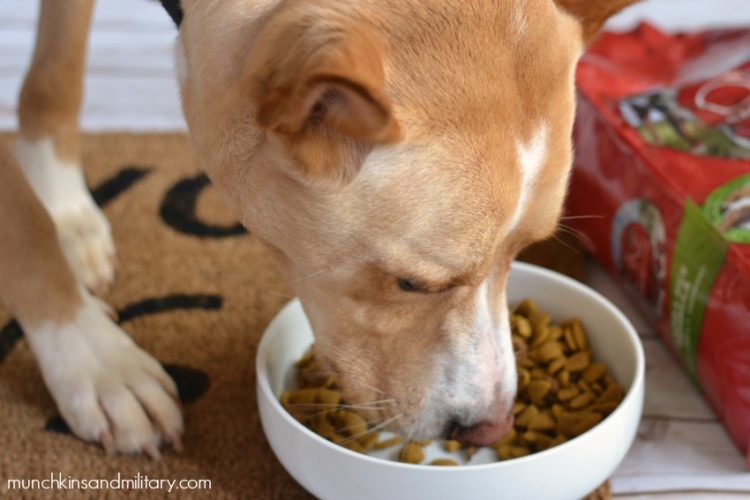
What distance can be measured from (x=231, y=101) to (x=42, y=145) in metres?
0.69

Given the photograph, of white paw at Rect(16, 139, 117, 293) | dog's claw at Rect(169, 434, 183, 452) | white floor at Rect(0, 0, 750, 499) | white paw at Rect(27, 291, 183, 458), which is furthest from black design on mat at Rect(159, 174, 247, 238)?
dog's claw at Rect(169, 434, 183, 452)

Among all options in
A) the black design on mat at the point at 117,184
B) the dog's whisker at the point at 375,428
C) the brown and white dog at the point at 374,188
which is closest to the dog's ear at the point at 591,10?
the brown and white dog at the point at 374,188

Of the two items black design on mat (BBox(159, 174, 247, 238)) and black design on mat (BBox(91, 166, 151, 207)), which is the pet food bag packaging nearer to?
black design on mat (BBox(159, 174, 247, 238))

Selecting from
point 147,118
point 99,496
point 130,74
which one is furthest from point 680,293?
point 130,74

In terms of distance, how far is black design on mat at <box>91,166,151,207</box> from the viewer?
1759mm

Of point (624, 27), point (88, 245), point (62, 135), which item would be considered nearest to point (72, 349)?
point (88, 245)

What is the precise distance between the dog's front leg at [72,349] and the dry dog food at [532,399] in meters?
0.18

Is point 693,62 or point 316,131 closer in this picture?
point 316,131

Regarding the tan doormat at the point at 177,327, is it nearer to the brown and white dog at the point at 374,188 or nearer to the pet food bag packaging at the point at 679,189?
the brown and white dog at the point at 374,188

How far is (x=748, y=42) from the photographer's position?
68.7 inches

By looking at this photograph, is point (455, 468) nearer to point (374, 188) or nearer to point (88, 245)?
point (374, 188)

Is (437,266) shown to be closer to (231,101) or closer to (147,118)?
(231,101)

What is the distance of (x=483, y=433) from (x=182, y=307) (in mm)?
581

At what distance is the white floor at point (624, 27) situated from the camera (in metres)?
1.20
